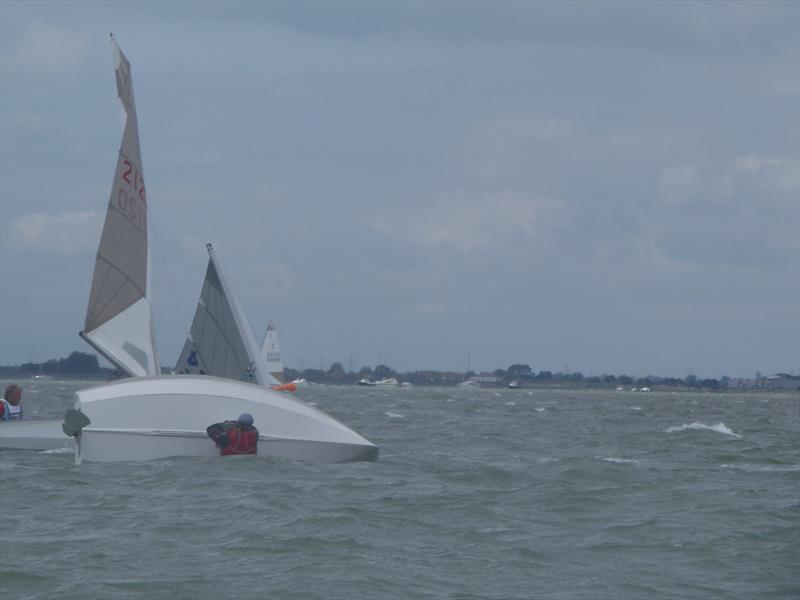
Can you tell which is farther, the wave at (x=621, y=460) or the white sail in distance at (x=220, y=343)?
the white sail in distance at (x=220, y=343)

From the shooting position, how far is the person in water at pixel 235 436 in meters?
17.8

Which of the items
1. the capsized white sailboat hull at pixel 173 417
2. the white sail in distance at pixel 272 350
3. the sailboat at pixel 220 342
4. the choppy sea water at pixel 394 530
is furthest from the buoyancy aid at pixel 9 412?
the white sail in distance at pixel 272 350

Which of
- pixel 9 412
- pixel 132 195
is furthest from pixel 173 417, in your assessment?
pixel 132 195

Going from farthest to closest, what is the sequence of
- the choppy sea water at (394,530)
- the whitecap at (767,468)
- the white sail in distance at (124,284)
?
1. the whitecap at (767,468)
2. the white sail in distance at (124,284)
3. the choppy sea water at (394,530)

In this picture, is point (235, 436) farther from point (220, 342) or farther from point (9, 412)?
point (9, 412)

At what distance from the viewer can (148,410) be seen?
17.9 m

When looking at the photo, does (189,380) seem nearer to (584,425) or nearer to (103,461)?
(103,461)

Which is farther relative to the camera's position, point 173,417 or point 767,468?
point 767,468

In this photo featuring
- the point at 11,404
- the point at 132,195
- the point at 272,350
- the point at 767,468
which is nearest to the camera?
the point at 11,404

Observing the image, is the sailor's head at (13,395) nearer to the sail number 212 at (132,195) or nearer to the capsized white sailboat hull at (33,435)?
the capsized white sailboat hull at (33,435)

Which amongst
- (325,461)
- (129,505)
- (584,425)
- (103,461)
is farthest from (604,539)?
(584,425)

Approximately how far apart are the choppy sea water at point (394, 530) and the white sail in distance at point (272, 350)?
→ 57.1m

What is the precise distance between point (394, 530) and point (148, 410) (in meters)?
6.52

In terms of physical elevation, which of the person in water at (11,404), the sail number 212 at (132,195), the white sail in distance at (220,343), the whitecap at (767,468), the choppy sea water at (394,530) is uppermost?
the sail number 212 at (132,195)
